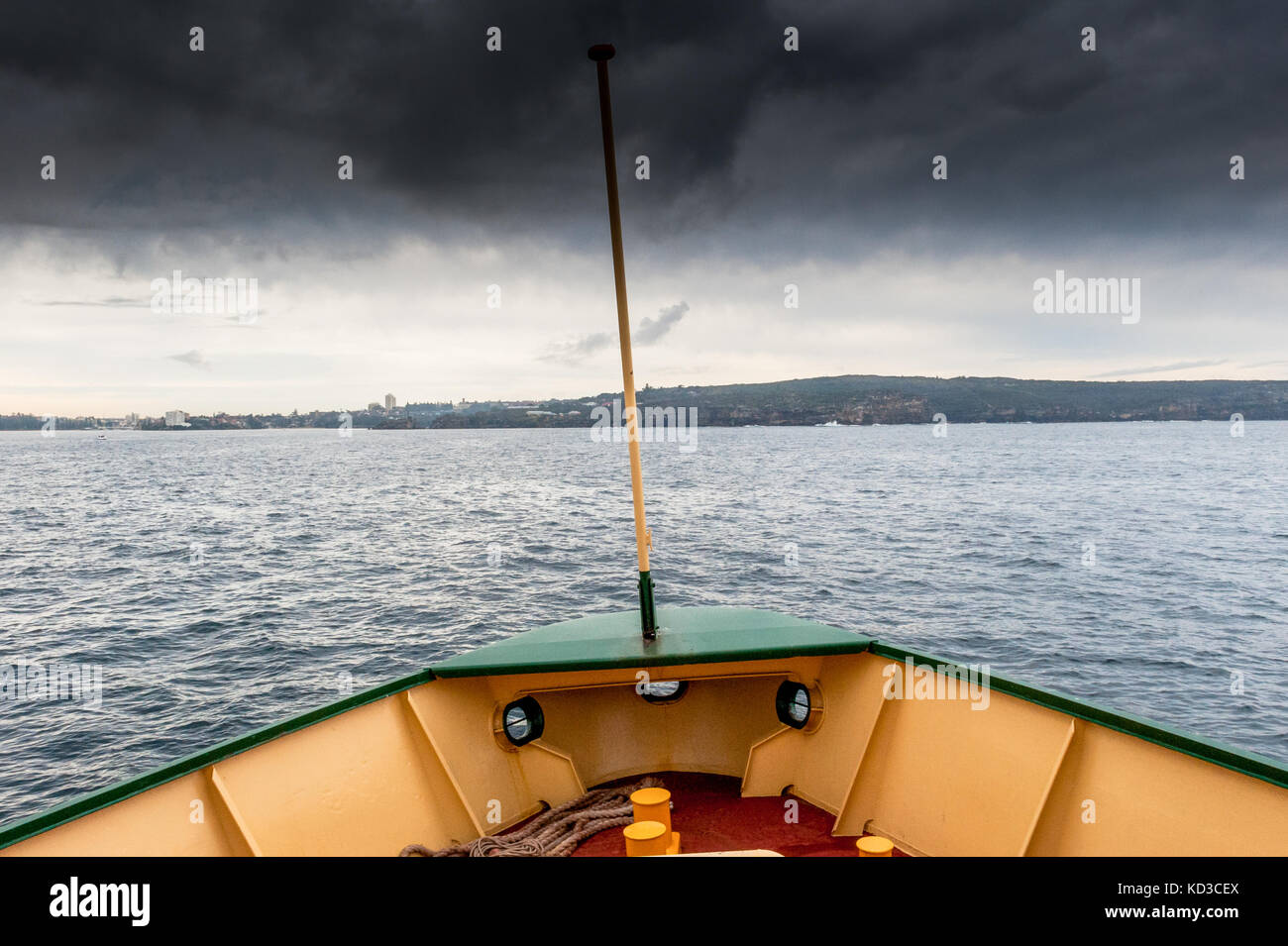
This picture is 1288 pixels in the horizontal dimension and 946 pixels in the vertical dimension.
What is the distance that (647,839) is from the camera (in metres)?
4.61

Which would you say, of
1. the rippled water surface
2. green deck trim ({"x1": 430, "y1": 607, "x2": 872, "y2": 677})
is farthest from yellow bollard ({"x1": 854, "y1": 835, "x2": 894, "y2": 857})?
the rippled water surface

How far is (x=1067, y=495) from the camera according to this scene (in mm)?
66062

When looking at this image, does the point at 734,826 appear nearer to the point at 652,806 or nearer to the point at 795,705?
the point at 652,806

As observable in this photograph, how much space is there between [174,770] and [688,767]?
4.52m

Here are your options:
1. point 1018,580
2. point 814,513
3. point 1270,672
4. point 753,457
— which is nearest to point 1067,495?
point 814,513

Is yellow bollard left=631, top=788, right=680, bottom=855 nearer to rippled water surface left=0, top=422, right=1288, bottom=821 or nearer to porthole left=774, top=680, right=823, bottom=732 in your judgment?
porthole left=774, top=680, right=823, bottom=732

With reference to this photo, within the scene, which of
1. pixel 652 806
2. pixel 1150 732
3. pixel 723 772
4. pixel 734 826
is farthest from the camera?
pixel 723 772

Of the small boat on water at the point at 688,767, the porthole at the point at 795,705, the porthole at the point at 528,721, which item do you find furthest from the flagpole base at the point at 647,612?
the porthole at the point at 795,705

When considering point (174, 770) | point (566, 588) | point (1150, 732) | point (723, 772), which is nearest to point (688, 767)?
point (723, 772)

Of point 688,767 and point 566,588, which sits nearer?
point 688,767

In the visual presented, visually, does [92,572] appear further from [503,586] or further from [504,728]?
[504,728]

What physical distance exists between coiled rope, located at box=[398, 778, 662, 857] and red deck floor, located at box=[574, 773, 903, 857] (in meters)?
0.11

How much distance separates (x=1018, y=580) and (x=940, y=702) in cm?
3002
